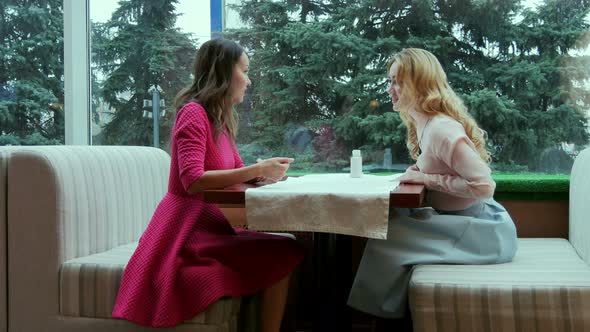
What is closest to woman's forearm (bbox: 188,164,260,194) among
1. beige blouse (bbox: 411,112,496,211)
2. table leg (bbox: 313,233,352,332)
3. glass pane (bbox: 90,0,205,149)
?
table leg (bbox: 313,233,352,332)

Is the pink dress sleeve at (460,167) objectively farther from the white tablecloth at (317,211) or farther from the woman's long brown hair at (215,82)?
the woman's long brown hair at (215,82)

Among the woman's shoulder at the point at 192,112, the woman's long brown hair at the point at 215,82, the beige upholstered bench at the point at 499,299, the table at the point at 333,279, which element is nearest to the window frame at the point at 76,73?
the woman's long brown hair at the point at 215,82

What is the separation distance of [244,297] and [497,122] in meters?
1.65

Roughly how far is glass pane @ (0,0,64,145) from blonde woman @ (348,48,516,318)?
2.40m

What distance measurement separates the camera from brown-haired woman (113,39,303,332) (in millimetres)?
1961

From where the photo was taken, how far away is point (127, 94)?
3668 millimetres

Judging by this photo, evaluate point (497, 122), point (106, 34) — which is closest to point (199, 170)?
point (497, 122)

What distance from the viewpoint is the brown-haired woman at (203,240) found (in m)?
1.96

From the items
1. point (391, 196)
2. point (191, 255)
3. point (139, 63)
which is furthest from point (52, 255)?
point (139, 63)

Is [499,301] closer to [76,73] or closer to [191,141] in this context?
[191,141]

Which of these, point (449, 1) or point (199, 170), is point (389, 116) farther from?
point (199, 170)

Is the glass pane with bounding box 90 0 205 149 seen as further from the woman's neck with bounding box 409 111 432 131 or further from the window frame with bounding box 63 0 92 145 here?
the woman's neck with bounding box 409 111 432 131

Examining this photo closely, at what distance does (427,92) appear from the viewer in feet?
7.54

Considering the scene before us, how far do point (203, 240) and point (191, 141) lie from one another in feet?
1.05
